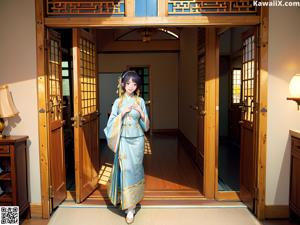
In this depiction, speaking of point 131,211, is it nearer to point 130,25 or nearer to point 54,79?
point 54,79

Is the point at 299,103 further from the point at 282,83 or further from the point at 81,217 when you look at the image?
the point at 81,217

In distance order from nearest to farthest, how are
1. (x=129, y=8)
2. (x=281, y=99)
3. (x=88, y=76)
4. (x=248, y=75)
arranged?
1. (x=129, y=8)
2. (x=281, y=99)
3. (x=248, y=75)
4. (x=88, y=76)

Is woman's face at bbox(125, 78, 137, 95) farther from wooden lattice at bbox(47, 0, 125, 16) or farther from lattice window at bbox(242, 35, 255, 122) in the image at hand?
lattice window at bbox(242, 35, 255, 122)

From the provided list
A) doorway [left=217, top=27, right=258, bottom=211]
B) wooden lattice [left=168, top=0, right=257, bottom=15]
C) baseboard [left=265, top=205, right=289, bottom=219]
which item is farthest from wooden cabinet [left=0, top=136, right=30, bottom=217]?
baseboard [left=265, top=205, right=289, bottom=219]

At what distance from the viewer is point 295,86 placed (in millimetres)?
2707

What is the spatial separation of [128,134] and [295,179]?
1.68 meters

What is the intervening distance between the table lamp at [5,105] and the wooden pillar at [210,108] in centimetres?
207

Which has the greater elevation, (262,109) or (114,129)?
(262,109)

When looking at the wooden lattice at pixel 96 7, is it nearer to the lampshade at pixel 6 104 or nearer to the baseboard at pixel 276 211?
the lampshade at pixel 6 104

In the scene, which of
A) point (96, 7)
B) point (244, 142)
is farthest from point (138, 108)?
point (244, 142)

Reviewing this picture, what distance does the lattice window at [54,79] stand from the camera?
3.07 metres

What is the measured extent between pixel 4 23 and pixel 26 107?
86 centimetres

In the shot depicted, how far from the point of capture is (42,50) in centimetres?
288

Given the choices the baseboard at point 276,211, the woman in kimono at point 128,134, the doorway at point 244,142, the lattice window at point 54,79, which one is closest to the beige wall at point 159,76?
the doorway at point 244,142
